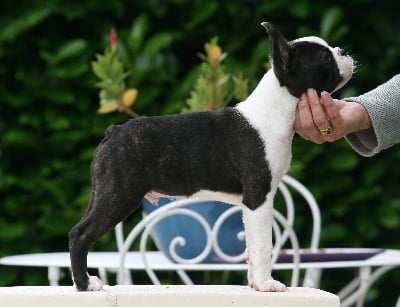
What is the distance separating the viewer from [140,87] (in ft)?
11.5

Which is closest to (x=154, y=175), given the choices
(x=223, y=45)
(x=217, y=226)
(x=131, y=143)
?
(x=131, y=143)

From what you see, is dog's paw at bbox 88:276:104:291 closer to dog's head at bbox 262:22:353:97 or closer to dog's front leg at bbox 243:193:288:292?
dog's front leg at bbox 243:193:288:292

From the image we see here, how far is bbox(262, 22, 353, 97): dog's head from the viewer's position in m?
1.78

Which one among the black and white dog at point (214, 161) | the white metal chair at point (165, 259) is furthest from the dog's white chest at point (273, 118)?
the white metal chair at point (165, 259)

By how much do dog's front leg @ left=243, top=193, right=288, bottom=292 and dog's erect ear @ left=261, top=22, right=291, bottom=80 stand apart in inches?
9.0

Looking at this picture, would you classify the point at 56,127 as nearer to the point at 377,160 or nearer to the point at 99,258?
the point at 99,258

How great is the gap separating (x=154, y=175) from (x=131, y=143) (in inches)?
2.8

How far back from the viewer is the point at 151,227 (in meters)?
2.69

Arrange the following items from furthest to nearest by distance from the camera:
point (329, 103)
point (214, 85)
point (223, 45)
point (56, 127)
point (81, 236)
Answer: point (223, 45) < point (56, 127) < point (214, 85) < point (329, 103) < point (81, 236)

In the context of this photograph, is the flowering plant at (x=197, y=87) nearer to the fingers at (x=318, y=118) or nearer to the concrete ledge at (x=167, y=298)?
the fingers at (x=318, y=118)

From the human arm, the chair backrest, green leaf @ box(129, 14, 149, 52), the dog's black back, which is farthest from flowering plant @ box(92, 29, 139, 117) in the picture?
the dog's black back

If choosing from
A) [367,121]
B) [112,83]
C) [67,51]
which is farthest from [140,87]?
[367,121]

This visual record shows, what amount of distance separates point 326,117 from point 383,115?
0.53ft

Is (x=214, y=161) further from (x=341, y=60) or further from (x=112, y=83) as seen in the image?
(x=112, y=83)
